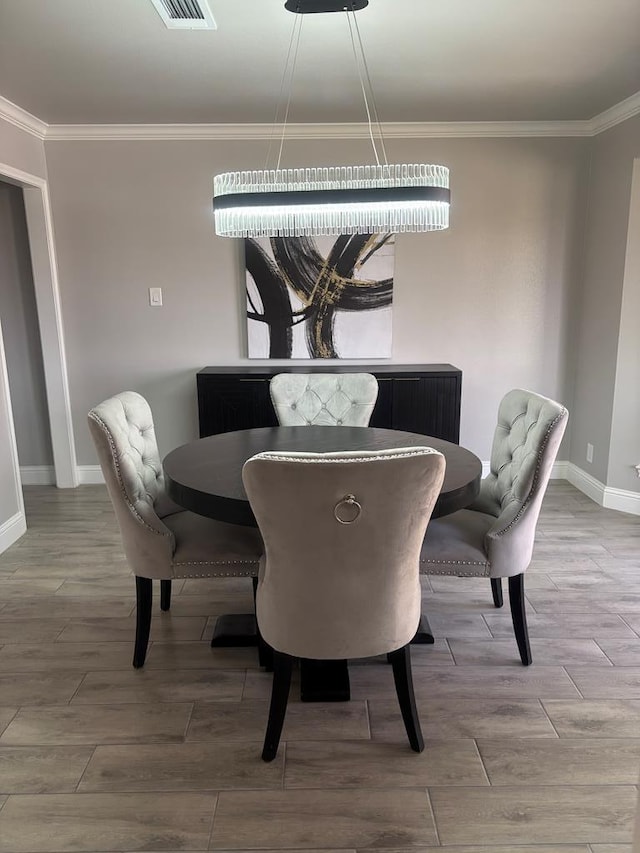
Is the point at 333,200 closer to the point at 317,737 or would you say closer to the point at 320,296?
the point at 317,737

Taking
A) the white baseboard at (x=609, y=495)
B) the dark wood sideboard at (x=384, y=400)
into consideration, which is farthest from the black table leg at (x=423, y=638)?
the white baseboard at (x=609, y=495)

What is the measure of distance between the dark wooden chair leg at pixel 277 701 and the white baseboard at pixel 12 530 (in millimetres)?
2178

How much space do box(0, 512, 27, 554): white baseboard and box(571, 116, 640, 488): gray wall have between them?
11.8 feet

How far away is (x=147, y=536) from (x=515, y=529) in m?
1.28

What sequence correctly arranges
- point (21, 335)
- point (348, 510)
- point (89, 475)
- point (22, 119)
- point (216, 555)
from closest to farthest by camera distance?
point (348, 510), point (216, 555), point (22, 119), point (21, 335), point (89, 475)

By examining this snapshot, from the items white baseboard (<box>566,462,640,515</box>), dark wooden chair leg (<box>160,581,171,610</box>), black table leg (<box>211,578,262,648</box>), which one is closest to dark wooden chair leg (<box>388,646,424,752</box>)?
black table leg (<box>211,578,262,648</box>)

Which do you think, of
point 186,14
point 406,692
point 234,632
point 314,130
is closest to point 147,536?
point 234,632

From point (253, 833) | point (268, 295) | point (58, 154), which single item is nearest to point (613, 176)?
point (268, 295)

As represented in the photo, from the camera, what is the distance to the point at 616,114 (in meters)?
3.60

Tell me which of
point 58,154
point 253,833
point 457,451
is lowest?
point 253,833

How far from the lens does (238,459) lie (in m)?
2.24

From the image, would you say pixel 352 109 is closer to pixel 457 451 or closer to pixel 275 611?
pixel 457 451

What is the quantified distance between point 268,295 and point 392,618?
9.36 ft

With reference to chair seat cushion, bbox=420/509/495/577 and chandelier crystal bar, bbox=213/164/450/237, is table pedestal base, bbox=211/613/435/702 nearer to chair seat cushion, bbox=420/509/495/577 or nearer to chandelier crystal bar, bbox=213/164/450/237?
chair seat cushion, bbox=420/509/495/577
